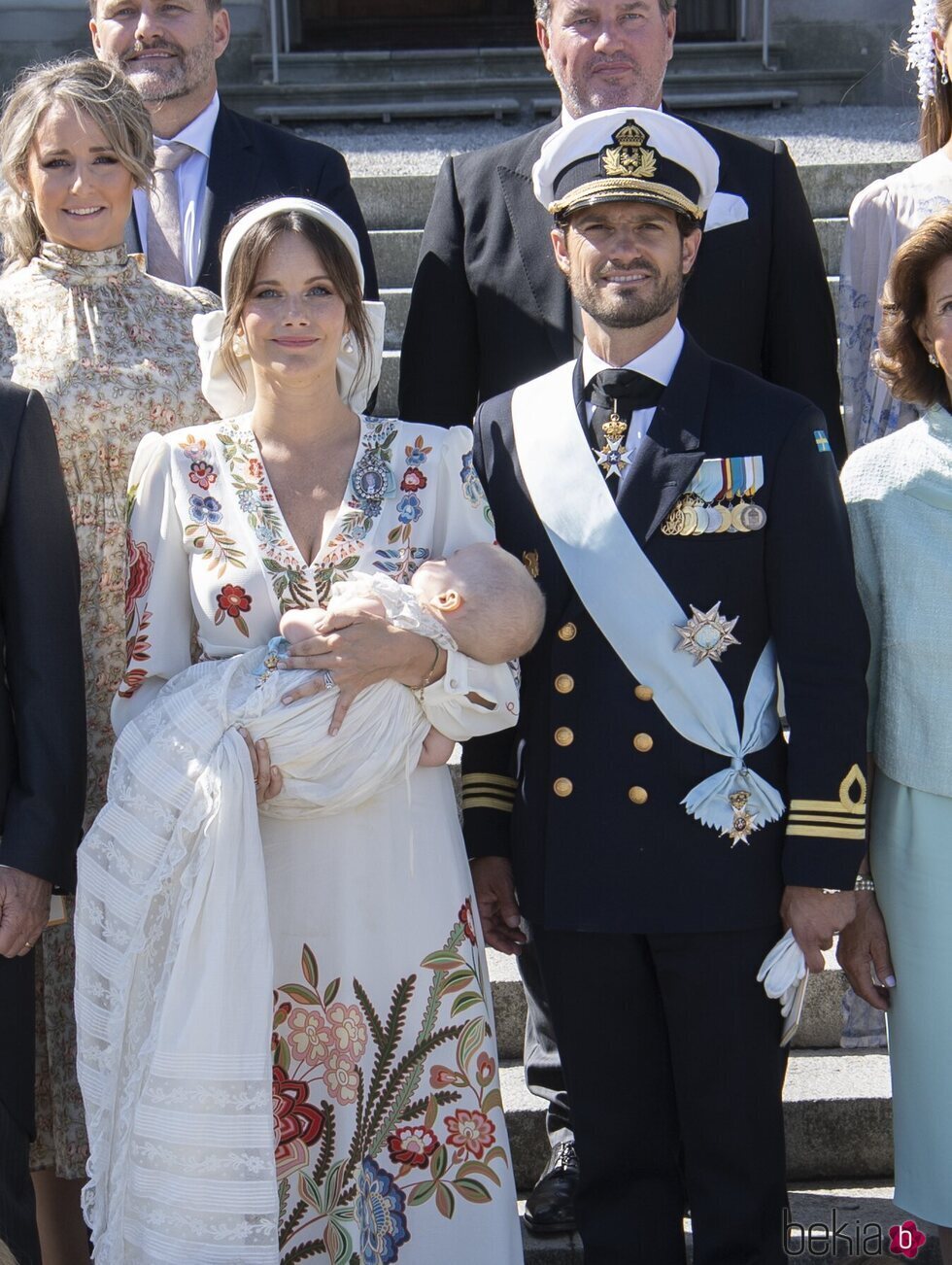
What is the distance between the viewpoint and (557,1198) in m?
3.61

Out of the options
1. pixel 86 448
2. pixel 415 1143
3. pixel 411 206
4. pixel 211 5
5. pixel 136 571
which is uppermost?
pixel 411 206

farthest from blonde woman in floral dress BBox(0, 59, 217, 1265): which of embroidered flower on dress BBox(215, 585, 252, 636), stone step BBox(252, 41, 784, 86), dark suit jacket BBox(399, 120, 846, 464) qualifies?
stone step BBox(252, 41, 784, 86)

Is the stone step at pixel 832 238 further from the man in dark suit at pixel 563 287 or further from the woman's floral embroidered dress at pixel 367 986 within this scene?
the woman's floral embroidered dress at pixel 367 986

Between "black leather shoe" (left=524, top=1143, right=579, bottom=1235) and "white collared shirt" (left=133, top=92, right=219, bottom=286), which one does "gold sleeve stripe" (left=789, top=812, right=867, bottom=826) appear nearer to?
"black leather shoe" (left=524, top=1143, right=579, bottom=1235)

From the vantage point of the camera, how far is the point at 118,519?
11.1 ft

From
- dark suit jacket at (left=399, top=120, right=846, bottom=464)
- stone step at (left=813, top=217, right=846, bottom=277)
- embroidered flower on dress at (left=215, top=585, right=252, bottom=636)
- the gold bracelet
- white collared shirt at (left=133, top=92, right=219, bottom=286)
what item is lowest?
the gold bracelet

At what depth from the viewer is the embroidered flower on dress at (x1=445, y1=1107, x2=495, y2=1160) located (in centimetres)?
297

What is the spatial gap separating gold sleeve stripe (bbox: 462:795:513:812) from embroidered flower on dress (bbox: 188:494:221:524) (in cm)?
66

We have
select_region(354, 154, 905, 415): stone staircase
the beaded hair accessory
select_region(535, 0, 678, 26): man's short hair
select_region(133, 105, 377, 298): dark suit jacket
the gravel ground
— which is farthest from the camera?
the gravel ground

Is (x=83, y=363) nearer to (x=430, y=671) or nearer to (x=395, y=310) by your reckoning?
(x=430, y=671)

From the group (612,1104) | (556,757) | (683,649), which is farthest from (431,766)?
(612,1104)

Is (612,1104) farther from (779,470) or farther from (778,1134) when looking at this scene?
(779,470)

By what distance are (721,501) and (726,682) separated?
290mm

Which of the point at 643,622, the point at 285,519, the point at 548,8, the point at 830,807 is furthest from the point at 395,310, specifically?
the point at 830,807
